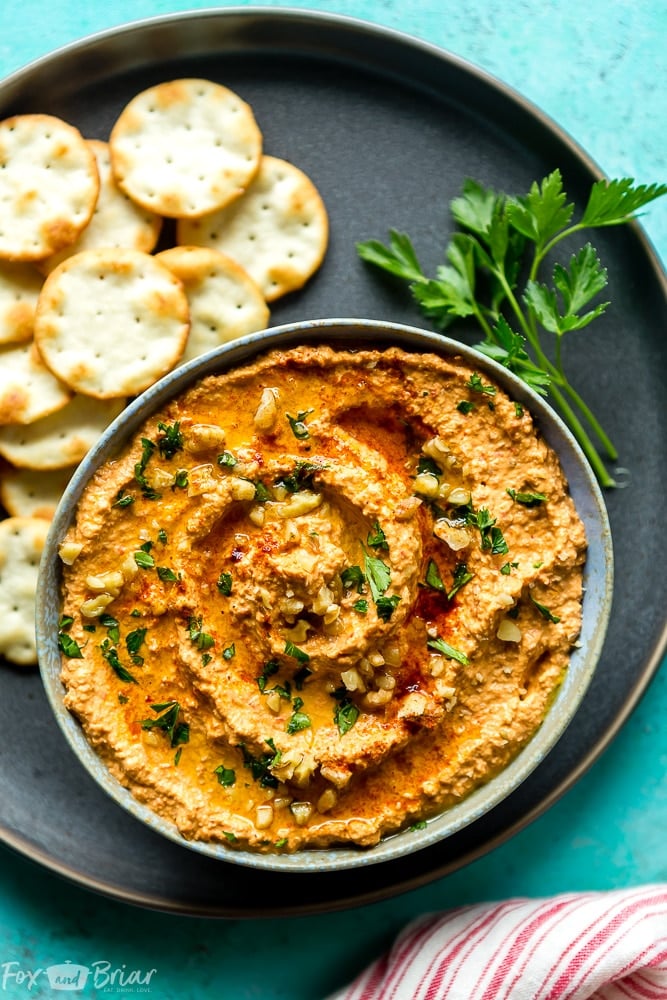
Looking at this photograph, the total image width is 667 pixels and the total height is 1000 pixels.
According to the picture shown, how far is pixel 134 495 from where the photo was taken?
2398mm

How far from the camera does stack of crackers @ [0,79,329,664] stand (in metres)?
2.73

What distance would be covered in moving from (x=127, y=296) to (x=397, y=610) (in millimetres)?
1167

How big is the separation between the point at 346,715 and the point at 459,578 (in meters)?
0.43

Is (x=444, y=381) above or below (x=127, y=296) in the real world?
above

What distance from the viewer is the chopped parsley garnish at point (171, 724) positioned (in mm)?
2391

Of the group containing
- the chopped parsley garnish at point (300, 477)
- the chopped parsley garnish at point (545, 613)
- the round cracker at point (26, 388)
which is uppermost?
the chopped parsley garnish at point (545, 613)

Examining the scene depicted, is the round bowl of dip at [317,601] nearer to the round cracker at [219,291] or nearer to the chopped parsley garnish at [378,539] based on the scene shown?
the chopped parsley garnish at [378,539]

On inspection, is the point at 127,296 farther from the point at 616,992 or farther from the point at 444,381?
the point at 616,992

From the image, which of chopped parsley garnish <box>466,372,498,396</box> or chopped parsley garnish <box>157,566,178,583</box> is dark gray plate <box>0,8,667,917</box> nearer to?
chopped parsley garnish <box>466,372,498,396</box>

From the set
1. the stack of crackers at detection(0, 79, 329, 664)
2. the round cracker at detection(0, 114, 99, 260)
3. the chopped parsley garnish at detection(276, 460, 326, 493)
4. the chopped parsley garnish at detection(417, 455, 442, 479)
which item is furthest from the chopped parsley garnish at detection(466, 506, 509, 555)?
the round cracker at detection(0, 114, 99, 260)

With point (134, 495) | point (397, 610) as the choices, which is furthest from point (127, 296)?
point (397, 610)

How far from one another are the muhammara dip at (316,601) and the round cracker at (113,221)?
65cm

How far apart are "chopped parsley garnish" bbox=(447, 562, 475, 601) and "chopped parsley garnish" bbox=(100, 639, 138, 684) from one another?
0.81m

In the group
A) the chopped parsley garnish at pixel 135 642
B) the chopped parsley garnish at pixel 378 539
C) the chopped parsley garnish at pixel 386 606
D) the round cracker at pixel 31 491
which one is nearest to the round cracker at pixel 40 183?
the round cracker at pixel 31 491
